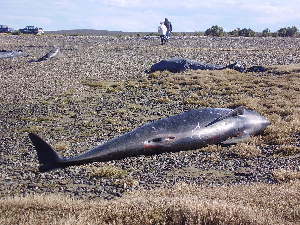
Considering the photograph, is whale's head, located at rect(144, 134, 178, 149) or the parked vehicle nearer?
whale's head, located at rect(144, 134, 178, 149)

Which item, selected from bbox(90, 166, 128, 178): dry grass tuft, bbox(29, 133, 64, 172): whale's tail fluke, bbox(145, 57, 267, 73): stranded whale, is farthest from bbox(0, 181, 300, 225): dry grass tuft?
bbox(145, 57, 267, 73): stranded whale

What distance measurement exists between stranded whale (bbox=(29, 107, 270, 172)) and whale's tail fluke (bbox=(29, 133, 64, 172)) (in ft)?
0.08

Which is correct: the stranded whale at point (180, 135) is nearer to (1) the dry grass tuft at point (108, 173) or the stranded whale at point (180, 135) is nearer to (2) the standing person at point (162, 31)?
(1) the dry grass tuft at point (108, 173)

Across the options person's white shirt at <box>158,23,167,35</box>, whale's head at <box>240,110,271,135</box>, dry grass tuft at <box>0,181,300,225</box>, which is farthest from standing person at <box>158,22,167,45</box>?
dry grass tuft at <box>0,181,300,225</box>

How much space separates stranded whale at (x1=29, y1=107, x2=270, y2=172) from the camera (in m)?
11.8

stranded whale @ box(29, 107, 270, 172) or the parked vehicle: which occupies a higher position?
the parked vehicle

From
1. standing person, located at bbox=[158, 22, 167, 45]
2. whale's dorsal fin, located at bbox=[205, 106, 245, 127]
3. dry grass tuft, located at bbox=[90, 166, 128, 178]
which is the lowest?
dry grass tuft, located at bbox=[90, 166, 128, 178]

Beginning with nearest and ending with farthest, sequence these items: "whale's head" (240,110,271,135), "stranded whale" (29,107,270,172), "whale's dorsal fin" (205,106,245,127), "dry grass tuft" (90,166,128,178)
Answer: "dry grass tuft" (90,166,128,178) → "stranded whale" (29,107,270,172) → "whale's dorsal fin" (205,106,245,127) → "whale's head" (240,110,271,135)

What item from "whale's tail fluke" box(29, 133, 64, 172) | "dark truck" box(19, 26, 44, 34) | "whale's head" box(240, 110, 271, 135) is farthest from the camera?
"dark truck" box(19, 26, 44, 34)

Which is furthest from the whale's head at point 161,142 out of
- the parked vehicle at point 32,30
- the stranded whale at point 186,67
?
the parked vehicle at point 32,30

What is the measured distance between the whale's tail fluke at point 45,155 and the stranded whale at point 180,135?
0.02m

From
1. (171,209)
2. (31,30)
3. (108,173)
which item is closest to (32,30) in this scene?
(31,30)

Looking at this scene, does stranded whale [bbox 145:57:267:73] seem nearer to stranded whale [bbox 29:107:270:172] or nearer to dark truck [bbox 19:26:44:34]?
stranded whale [bbox 29:107:270:172]

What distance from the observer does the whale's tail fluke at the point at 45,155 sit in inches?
407
